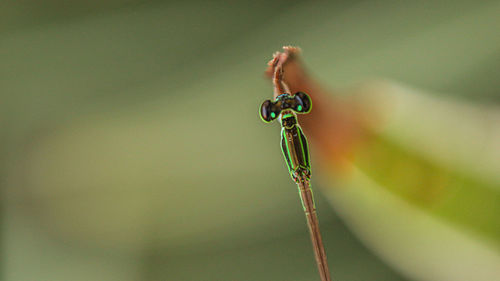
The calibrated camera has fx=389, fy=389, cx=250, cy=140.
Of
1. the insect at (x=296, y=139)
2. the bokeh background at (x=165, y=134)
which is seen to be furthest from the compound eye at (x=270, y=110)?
the bokeh background at (x=165, y=134)

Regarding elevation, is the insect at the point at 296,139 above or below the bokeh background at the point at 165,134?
below

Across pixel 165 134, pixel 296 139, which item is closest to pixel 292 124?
pixel 296 139

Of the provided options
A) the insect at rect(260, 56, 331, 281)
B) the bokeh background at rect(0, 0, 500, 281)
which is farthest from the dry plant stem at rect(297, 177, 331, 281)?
the bokeh background at rect(0, 0, 500, 281)

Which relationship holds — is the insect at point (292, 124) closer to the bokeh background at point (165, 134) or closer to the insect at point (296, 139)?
the insect at point (296, 139)

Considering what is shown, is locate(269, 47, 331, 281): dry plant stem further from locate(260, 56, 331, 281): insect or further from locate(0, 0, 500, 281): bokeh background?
locate(0, 0, 500, 281): bokeh background

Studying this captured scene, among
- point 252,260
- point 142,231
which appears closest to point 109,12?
point 142,231

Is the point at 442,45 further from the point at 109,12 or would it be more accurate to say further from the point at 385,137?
the point at 109,12

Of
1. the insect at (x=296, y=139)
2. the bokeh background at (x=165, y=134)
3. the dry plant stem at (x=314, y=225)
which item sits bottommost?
the dry plant stem at (x=314, y=225)

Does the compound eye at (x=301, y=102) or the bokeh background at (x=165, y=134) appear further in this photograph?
the bokeh background at (x=165, y=134)

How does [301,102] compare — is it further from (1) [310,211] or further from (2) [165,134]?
(2) [165,134]
